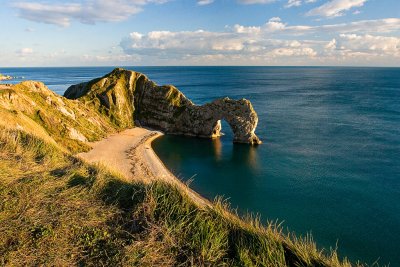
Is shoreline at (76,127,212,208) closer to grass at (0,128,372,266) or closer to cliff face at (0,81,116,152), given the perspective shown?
cliff face at (0,81,116,152)

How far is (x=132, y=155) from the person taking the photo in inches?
2486

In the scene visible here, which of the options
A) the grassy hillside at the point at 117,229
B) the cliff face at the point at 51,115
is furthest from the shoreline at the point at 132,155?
the grassy hillside at the point at 117,229

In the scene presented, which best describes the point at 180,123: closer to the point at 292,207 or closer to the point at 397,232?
the point at 292,207

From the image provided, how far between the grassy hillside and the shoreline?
3275cm

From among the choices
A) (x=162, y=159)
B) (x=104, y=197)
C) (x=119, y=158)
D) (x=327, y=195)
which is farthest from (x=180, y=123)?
(x=104, y=197)

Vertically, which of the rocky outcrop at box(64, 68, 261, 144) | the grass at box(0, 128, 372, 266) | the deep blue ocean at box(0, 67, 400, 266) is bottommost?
the deep blue ocean at box(0, 67, 400, 266)

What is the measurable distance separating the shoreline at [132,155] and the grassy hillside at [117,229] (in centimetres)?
3275

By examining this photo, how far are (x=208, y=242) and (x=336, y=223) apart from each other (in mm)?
34523

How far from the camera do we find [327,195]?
152ft

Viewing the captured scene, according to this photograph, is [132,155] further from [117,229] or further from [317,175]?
[117,229]

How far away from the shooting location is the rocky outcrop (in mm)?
76750

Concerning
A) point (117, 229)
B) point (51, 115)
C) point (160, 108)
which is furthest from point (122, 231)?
point (160, 108)

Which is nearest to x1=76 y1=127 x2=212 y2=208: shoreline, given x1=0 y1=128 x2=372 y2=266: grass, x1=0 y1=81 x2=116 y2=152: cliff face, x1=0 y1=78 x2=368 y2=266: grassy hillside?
x1=0 y1=81 x2=116 y2=152: cliff face

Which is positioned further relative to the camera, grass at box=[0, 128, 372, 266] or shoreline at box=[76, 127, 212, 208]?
shoreline at box=[76, 127, 212, 208]
